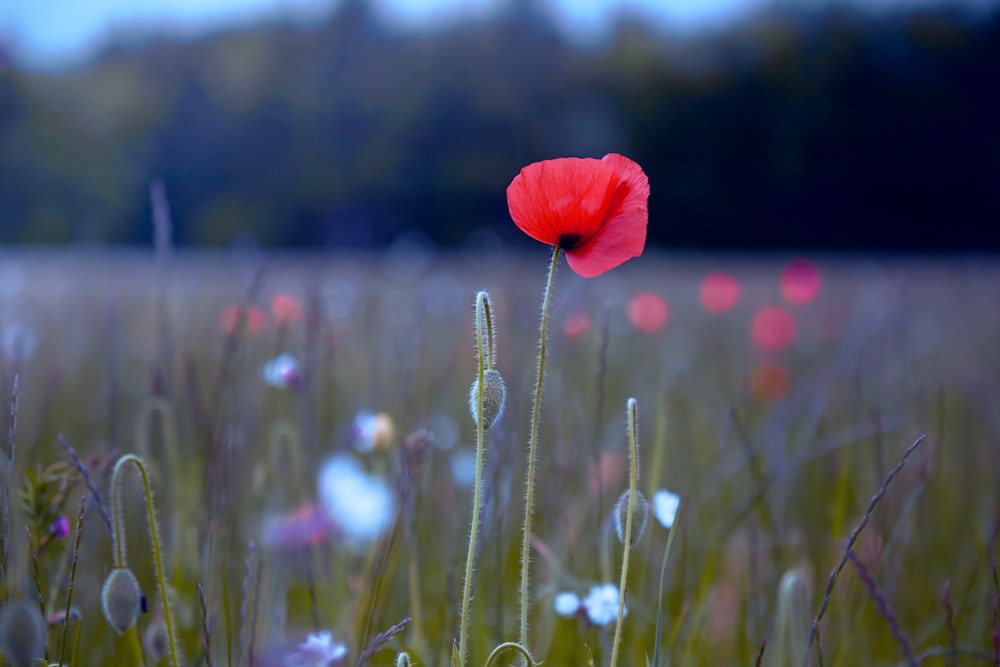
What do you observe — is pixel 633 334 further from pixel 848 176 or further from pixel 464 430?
pixel 848 176

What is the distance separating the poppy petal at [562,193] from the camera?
815mm

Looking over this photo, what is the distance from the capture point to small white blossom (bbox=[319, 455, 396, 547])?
157cm

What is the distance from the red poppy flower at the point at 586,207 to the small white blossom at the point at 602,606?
0.49 m

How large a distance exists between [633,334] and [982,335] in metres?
2.27

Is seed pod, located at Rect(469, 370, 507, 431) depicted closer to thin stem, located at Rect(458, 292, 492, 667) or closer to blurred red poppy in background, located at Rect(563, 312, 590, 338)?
thin stem, located at Rect(458, 292, 492, 667)

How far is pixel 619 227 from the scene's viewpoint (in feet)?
2.84

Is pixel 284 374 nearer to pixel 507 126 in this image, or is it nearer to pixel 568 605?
pixel 568 605

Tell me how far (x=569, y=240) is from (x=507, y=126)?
2813 cm

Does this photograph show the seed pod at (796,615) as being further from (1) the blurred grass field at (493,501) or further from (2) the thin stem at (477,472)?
(2) the thin stem at (477,472)

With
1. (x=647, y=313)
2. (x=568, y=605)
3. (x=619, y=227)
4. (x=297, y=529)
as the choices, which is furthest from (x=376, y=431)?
(x=647, y=313)

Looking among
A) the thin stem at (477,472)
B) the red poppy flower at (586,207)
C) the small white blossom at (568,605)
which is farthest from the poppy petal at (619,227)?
the small white blossom at (568,605)

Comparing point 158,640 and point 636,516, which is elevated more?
point 636,516

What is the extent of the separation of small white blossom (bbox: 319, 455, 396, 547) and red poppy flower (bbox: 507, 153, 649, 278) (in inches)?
32.0

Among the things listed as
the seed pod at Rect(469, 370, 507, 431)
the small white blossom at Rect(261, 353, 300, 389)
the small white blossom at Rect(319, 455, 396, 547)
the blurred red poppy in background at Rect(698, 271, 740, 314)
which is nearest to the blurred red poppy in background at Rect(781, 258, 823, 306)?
the blurred red poppy in background at Rect(698, 271, 740, 314)
